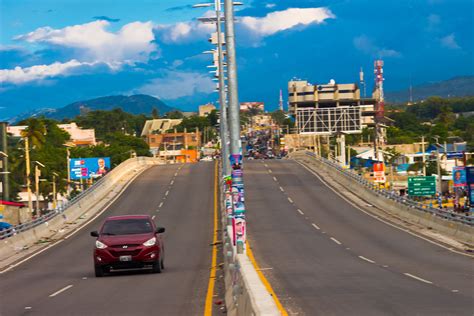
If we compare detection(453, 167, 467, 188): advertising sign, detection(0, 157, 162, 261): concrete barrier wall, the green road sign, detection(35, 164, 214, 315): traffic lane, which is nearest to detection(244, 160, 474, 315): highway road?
detection(35, 164, 214, 315): traffic lane

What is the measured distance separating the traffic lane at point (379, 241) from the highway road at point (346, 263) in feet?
0.08

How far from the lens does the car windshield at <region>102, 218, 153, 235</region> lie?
26.6m

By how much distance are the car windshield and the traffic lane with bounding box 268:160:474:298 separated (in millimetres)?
7372

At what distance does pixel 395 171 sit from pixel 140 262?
5107 inches

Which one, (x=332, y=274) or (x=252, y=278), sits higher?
(x=252, y=278)

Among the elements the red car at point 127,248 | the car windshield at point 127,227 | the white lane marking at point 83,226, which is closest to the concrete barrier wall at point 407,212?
the car windshield at point 127,227

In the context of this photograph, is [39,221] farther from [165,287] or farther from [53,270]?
[165,287]

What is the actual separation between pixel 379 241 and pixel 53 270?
589 inches

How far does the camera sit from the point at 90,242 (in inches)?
1737

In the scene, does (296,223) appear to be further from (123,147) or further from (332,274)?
(123,147)

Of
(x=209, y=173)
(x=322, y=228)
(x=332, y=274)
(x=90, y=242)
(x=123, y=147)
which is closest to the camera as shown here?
(x=332, y=274)

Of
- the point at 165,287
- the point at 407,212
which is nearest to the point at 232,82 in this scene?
the point at 165,287

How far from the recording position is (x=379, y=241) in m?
39.5

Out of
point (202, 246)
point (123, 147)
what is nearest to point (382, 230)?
point (202, 246)
